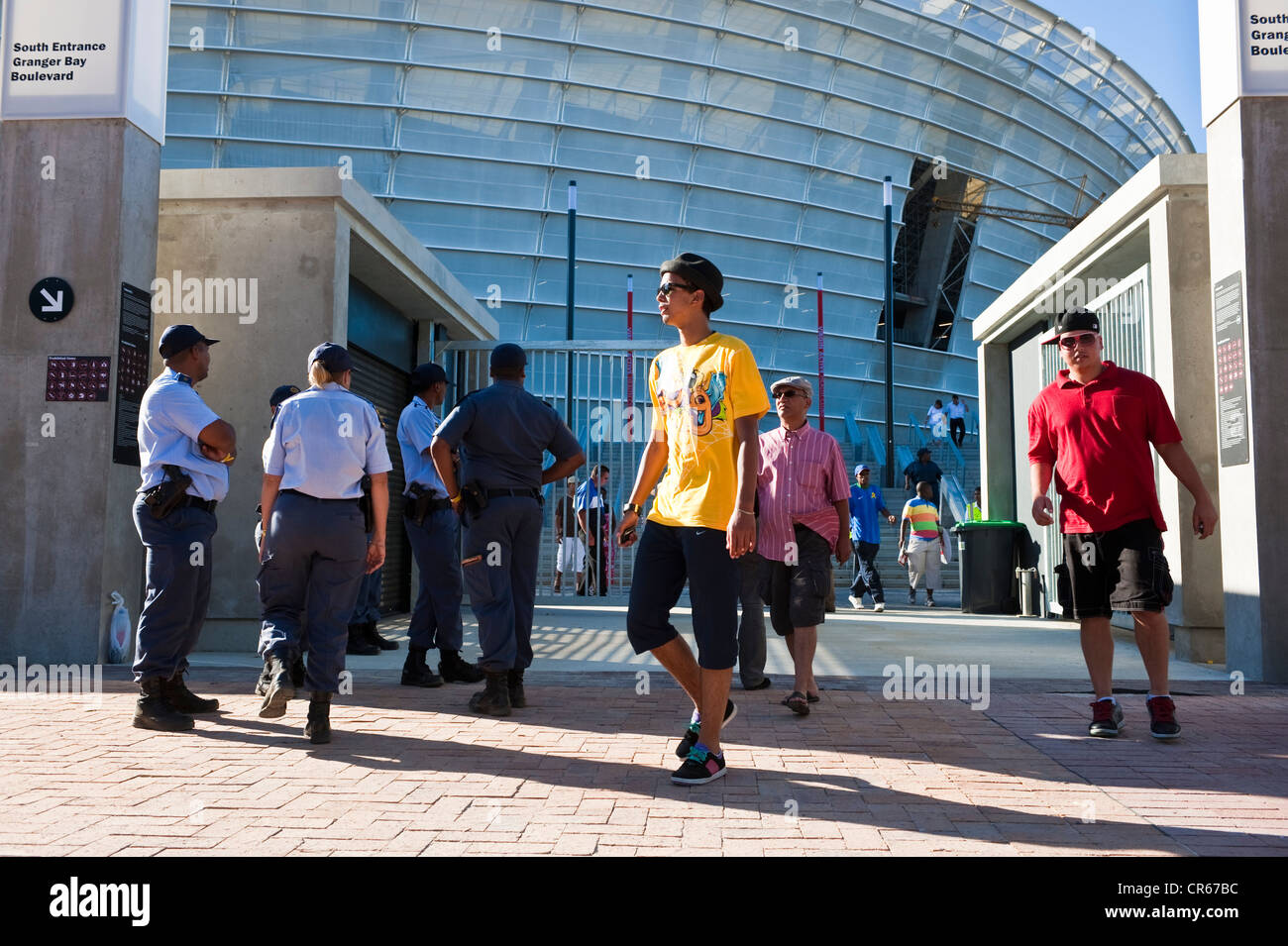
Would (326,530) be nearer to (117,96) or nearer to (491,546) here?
(491,546)

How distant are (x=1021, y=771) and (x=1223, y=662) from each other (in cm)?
486

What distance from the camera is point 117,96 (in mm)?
7406

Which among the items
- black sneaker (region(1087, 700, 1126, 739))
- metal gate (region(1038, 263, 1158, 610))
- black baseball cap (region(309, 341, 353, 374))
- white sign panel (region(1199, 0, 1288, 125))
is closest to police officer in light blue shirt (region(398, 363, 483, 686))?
black baseball cap (region(309, 341, 353, 374))

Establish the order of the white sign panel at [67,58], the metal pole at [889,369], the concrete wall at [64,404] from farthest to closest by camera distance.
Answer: the metal pole at [889,369] → the white sign panel at [67,58] → the concrete wall at [64,404]

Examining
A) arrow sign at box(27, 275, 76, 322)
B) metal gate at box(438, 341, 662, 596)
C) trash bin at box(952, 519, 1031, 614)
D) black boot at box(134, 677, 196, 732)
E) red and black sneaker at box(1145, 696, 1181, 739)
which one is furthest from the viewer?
trash bin at box(952, 519, 1031, 614)

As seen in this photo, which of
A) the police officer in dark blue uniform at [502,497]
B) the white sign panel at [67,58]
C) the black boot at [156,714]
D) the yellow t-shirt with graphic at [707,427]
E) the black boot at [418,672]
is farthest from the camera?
the white sign panel at [67,58]

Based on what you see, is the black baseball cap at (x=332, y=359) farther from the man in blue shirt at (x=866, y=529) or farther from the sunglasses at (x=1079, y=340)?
the man in blue shirt at (x=866, y=529)

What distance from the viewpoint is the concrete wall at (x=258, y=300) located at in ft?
27.6

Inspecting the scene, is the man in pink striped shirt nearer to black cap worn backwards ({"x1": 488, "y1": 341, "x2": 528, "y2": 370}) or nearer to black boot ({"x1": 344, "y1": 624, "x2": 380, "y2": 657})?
black cap worn backwards ({"x1": 488, "y1": 341, "x2": 528, "y2": 370})

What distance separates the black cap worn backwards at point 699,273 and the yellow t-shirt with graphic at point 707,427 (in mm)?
207

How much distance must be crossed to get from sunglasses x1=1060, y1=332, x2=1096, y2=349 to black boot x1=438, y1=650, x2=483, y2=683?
3994mm

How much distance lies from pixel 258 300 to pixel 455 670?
12.3 feet

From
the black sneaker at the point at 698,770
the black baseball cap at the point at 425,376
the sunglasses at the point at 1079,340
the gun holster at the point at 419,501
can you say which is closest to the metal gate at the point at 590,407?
the gun holster at the point at 419,501

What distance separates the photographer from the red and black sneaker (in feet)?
15.9
